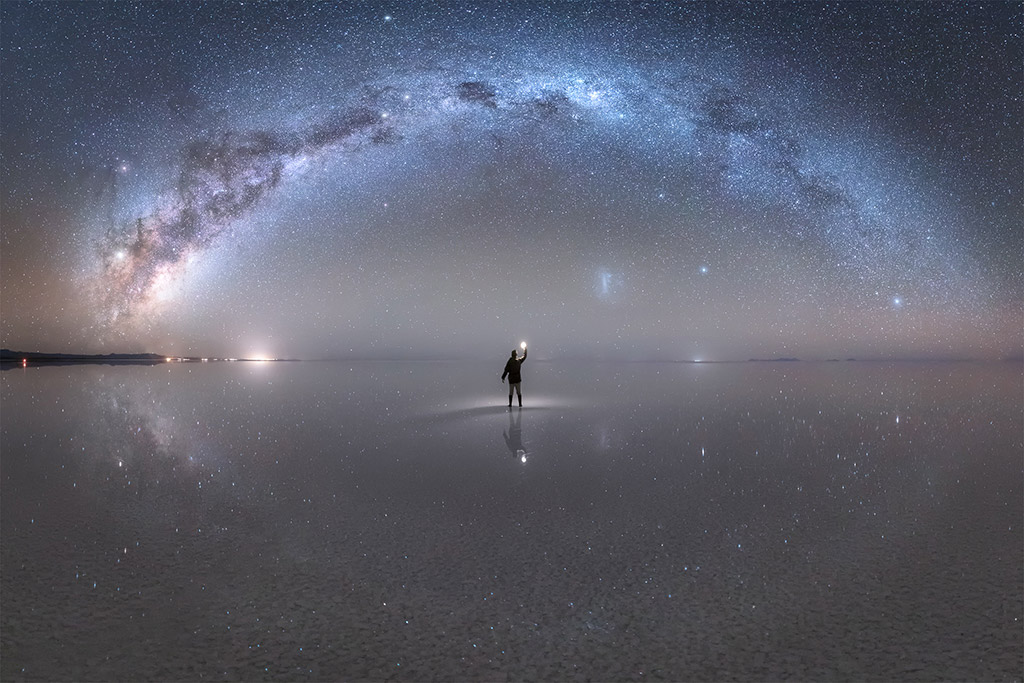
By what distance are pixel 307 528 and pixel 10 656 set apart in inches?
116

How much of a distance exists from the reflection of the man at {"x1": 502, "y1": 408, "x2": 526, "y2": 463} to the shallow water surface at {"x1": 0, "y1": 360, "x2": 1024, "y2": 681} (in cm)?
13

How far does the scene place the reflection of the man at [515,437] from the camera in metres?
11.5

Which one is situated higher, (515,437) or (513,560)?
(515,437)

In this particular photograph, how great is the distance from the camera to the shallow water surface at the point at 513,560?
13.1ft

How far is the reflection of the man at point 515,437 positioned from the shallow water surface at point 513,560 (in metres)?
0.13

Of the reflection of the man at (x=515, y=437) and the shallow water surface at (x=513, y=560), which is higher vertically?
the reflection of the man at (x=515, y=437)

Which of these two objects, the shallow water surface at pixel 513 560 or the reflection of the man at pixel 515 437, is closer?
the shallow water surface at pixel 513 560

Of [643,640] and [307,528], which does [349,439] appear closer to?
[307,528]

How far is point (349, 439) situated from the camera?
13.6m

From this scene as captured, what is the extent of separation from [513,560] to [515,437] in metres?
8.11

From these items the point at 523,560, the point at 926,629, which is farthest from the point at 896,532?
the point at 523,560

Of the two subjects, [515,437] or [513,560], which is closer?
[513,560]

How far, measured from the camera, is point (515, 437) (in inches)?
544

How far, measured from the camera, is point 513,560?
572cm
